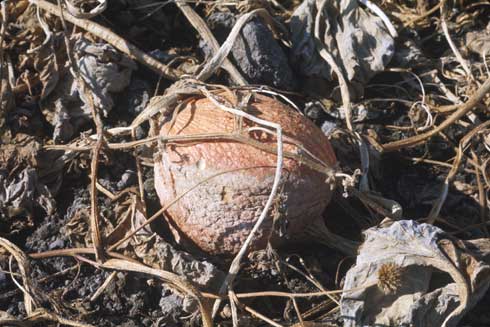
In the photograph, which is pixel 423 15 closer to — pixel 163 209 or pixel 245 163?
pixel 245 163

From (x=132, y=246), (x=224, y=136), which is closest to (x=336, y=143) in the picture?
(x=224, y=136)

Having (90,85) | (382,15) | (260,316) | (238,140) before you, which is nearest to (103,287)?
(260,316)

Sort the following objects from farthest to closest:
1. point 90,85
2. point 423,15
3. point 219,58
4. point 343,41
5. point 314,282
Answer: point 423,15
point 343,41
point 90,85
point 219,58
point 314,282

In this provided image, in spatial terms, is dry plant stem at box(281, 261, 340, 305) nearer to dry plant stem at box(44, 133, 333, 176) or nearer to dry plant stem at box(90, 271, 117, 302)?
dry plant stem at box(44, 133, 333, 176)

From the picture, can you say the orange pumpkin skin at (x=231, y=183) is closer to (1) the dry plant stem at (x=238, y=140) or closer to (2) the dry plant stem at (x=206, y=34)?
(1) the dry plant stem at (x=238, y=140)

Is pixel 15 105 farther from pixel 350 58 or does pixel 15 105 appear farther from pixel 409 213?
pixel 409 213

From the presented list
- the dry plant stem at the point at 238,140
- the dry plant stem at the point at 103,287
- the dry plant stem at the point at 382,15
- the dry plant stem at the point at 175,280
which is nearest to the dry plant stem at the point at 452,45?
the dry plant stem at the point at 382,15
